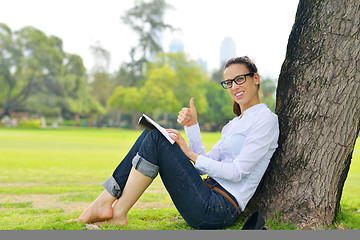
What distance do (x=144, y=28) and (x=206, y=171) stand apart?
48486 millimetres

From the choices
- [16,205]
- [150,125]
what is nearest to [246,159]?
[150,125]

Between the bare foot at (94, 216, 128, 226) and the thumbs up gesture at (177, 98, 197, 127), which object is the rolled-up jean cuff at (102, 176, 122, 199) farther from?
the thumbs up gesture at (177, 98, 197, 127)

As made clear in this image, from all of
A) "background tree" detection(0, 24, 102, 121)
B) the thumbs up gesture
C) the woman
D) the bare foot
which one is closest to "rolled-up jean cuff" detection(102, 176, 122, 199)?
the woman

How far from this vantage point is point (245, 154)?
2.71 meters

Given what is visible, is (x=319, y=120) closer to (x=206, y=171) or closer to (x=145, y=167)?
(x=206, y=171)

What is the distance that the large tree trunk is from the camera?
3.03 metres

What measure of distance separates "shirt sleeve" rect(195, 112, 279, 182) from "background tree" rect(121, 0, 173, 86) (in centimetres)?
Answer: 4579

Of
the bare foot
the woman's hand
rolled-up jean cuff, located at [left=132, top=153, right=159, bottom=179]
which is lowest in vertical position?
the bare foot

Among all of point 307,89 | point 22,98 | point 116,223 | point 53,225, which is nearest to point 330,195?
point 307,89

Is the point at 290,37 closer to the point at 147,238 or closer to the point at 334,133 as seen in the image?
the point at 334,133

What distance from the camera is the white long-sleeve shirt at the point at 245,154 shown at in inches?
107

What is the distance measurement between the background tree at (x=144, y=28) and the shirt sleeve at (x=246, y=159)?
45786 mm

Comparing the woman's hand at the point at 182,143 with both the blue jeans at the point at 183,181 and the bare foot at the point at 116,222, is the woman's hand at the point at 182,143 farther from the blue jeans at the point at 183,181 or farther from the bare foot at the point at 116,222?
the bare foot at the point at 116,222

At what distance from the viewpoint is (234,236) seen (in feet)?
8.36
